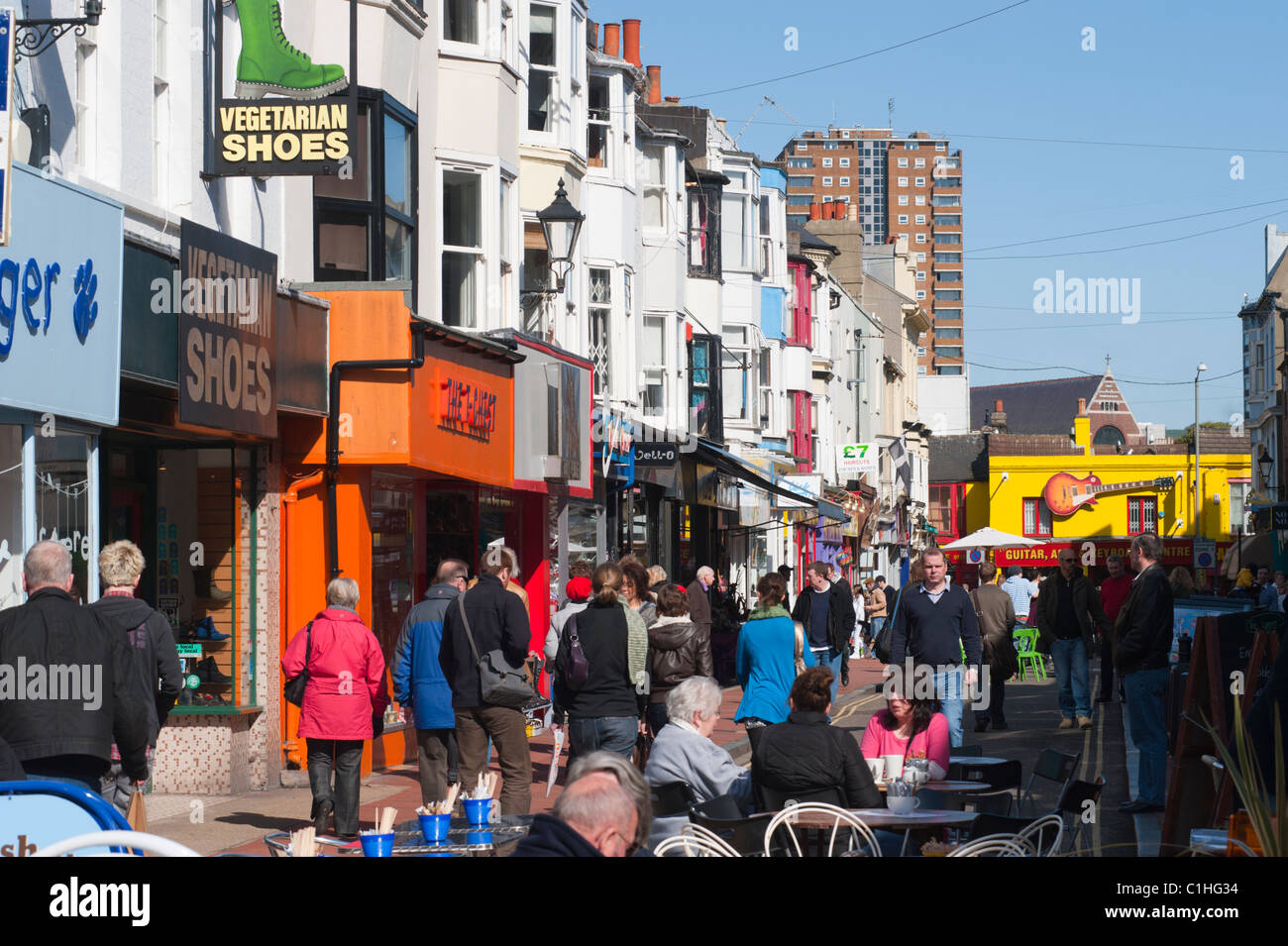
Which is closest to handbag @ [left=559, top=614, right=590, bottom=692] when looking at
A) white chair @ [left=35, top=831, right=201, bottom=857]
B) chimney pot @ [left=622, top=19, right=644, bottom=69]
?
white chair @ [left=35, top=831, right=201, bottom=857]

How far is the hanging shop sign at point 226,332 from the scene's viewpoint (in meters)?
11.4

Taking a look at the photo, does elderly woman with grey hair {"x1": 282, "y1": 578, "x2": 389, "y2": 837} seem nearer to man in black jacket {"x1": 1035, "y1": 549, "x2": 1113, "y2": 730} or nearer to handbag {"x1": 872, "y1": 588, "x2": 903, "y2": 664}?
handbag {"x1": 872, "y1": 588, "x2": 903, "y2": 664}

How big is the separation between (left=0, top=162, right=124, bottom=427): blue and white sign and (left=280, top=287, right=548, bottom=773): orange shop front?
12.7 ft

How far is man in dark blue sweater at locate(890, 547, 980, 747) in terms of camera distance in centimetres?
1291

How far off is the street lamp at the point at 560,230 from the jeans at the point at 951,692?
805 centimetres

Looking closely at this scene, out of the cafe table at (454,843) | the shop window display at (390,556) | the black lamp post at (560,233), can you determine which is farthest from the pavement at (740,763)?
the black lamp post at (560,233)

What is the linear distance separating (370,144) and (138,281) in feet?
16.6

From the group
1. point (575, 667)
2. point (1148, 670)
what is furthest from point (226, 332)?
point (1148, 670)

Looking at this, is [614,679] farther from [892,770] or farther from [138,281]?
[138,281]

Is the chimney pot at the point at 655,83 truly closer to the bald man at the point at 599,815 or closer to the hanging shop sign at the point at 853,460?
the hanging shop sign at the point at 853,460

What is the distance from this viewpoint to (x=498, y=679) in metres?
10.8

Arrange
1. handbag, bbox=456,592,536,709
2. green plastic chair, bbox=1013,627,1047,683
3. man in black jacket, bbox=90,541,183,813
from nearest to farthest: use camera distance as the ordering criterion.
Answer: man in black jacket, bbox=90,541,183,813
handbag, bbox=456,592,536,709
green plastic chair, bbox=1013,627,1047,683

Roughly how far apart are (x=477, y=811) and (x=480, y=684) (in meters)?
3.94

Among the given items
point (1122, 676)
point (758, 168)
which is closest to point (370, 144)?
point (1122, 676)
